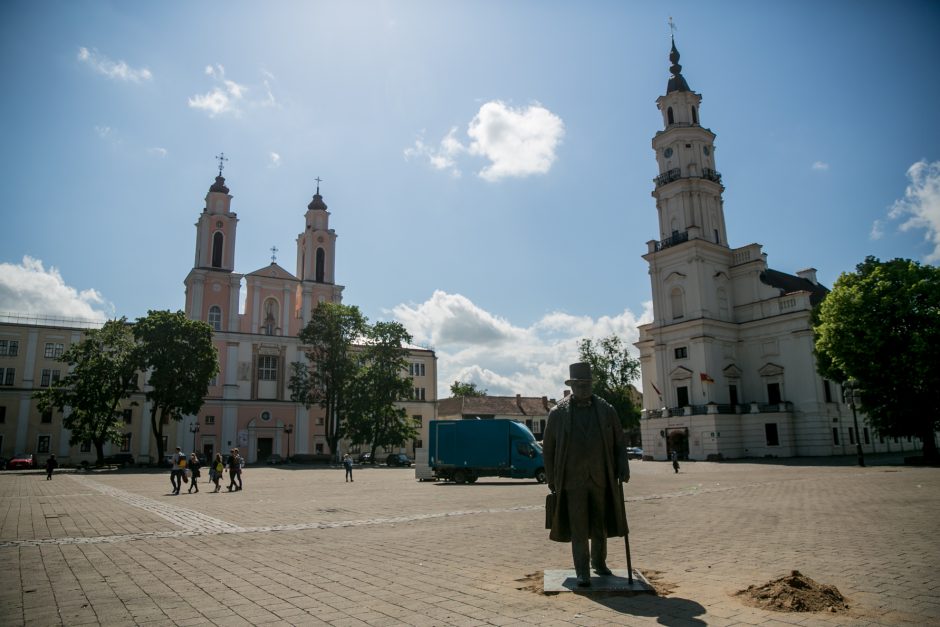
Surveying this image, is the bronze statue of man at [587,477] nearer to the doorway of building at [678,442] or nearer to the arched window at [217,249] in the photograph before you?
the doorway of building at [678,442]

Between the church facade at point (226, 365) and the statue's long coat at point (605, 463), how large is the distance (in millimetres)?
49339

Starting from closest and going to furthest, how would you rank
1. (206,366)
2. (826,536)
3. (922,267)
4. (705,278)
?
1. (826,536)
2. (922,267)
3. (206,366)
4. (705,278)

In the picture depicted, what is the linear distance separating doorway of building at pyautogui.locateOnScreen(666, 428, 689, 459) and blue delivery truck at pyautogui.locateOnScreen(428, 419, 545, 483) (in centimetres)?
2633

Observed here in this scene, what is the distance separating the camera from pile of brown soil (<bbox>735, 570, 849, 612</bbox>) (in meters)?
5.20

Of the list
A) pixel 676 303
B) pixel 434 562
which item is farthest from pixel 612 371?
pixel 434 562

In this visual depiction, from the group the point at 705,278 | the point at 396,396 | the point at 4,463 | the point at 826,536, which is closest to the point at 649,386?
the point at 705,278

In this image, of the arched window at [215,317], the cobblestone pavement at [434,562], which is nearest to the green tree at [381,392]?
the arched window at [215,317]

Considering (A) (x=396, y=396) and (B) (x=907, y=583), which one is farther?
(A) (x=396, y=396)

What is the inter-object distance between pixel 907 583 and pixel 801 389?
4642 centimetres

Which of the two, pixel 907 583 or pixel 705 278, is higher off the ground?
pixel 705 278

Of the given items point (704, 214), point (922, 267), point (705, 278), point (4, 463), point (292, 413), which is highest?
point (704, 214)

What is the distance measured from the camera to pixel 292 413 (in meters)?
58.9

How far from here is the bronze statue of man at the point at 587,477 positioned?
20.8ft

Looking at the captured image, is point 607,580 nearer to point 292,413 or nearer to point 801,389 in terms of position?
point 801,389
